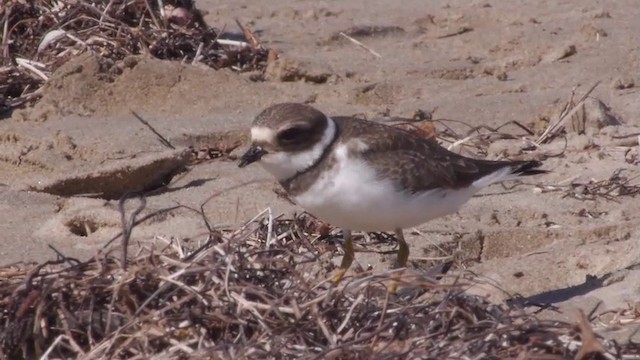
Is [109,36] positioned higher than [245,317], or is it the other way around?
[245,317]

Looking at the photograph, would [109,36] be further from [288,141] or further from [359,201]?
[359,201]

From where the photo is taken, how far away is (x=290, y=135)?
4387 mm

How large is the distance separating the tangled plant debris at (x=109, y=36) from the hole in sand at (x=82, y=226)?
1858 millimetres

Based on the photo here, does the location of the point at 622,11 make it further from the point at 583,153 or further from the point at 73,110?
the point at 73,110

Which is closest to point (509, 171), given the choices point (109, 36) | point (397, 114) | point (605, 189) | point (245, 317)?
point (605, 189)

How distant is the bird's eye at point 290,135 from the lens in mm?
4375

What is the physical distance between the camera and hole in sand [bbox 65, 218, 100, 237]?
5.10 m

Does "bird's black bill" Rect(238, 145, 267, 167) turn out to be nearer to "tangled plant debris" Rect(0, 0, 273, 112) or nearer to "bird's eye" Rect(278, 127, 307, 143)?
"bird's eye" Rect(278, 127, 307, 143)

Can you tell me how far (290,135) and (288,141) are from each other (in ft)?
0.07

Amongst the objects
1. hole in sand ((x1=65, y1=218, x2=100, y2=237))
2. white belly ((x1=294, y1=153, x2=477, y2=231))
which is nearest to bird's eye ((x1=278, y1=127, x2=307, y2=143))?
white belly ((x1=294, y1=153, x2=477, y2=231))

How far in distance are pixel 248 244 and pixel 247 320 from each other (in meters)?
0.75

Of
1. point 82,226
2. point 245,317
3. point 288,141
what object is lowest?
point 82,226

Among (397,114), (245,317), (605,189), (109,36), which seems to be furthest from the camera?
(109,36)

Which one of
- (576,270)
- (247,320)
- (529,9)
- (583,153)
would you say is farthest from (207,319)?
(529,9)
